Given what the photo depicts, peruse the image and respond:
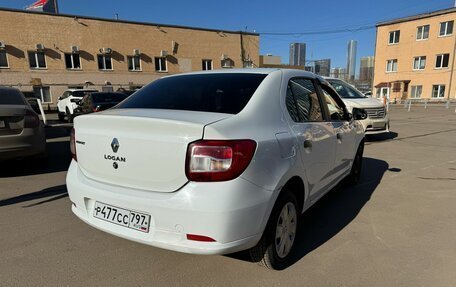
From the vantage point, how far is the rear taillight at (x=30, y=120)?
19.4 ft

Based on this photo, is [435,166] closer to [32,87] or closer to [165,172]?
[165,172]

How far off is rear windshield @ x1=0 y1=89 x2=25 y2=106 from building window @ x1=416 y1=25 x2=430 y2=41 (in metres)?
42.3

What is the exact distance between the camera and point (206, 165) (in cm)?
222

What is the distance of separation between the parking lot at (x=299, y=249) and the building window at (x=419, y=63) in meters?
39.1

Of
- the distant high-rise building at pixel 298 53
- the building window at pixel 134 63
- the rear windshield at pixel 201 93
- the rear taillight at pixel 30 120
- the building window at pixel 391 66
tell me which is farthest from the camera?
the distant high-rise building at pixel 298 53

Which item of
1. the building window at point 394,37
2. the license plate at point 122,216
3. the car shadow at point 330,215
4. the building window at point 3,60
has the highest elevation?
the building window at point 394,37

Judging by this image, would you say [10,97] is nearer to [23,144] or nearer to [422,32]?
[23,144]

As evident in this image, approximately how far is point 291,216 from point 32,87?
100 ft

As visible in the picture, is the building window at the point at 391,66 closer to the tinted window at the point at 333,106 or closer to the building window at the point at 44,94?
the building window at the point at 44,94

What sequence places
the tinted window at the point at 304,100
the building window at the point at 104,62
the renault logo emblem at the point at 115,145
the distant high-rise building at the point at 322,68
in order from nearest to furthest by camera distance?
the renault logo emblem at the point at 115,145
the tinted window at the point at 304,100
the building window at the point at 104,62
the distant high-rise building at the point at 322,68

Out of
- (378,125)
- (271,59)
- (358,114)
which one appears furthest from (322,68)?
(358,114)

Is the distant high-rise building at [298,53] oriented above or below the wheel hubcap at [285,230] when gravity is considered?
above

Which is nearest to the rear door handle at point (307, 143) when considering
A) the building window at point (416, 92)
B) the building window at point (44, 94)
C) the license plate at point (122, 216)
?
the license plate at point (122, 216)

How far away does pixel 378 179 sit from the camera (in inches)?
223
